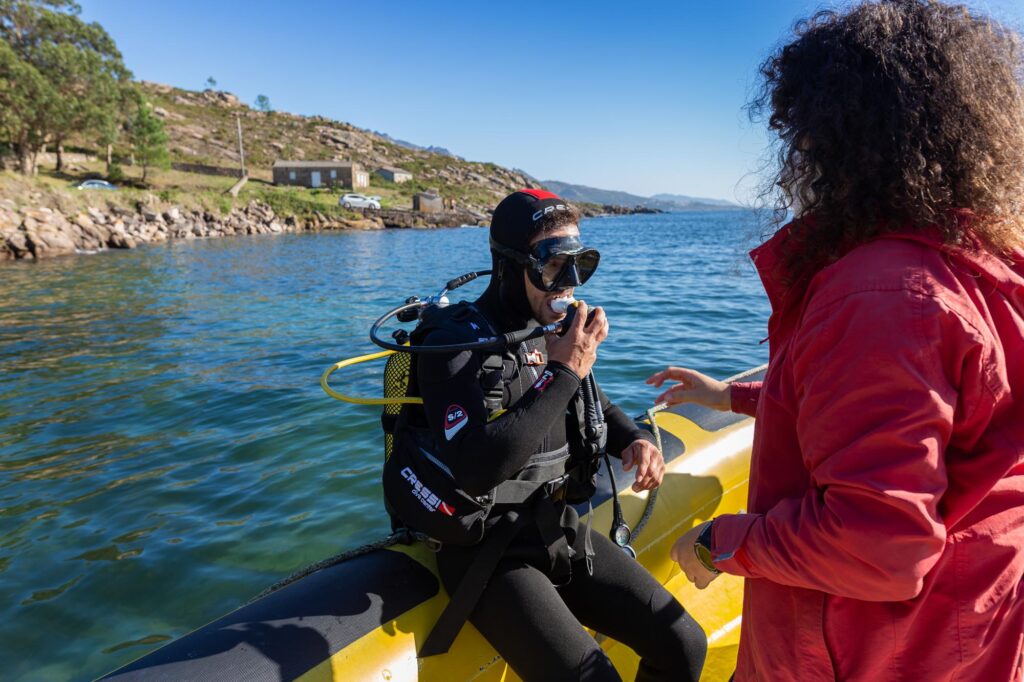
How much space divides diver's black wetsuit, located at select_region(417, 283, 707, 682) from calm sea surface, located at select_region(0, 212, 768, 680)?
3.02ft

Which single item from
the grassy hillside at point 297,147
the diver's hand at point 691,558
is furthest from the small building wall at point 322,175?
the diver's hand at point 691,558

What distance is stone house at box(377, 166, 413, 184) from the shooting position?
8806 cm

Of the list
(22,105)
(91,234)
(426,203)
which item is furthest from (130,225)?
(426,203)

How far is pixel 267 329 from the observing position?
39.3 feet

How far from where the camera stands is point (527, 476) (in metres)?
2.30

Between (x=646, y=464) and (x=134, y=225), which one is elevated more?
(x=134, y=225)

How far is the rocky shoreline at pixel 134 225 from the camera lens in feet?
79.3

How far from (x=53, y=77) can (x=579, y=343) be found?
5391cm

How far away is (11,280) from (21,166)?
28560mm

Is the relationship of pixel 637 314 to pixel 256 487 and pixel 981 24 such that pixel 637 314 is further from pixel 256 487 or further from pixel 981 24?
pixel 981 24

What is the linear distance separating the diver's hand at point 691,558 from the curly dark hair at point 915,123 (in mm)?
773

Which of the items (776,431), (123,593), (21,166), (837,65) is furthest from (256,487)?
(21,166)

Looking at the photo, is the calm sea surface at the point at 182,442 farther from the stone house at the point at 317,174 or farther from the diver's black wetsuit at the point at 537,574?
the stone house at the point at 317,174

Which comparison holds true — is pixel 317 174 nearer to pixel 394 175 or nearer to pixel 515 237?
pixel 394 175
